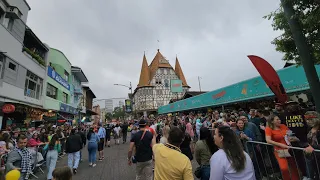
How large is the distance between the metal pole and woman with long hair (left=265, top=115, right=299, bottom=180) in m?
1.72

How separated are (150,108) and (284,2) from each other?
4852 cm

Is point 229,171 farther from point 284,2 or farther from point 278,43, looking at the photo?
point 278,43

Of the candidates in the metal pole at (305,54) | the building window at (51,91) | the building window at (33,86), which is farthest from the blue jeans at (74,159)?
the building window at (51,91)

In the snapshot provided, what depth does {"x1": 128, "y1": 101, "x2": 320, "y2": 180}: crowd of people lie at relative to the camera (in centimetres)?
190

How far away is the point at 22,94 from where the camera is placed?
13.8 metres

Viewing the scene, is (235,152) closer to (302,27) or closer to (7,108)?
(302,27)

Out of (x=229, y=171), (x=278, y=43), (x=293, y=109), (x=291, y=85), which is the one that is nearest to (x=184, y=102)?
(x=291, y=85)

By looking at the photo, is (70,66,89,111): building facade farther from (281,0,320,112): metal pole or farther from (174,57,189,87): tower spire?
(174,57,189,87): tower spire

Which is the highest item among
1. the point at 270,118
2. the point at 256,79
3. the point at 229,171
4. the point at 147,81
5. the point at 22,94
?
the point at 147,81

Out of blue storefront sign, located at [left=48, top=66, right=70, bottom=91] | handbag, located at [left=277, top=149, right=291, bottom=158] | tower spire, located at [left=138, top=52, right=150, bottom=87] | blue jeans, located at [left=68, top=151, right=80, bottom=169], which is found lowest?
blue jeans, located at [left=68, top=151, right=80, bottom=169]

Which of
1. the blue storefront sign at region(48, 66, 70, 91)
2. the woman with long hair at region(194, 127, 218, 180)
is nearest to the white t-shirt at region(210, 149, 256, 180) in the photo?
the woman with long hair at region(194, 127, 218, 180)

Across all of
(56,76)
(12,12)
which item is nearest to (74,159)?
(12,12)

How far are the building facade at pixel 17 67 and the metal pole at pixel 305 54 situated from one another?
13.8 meters

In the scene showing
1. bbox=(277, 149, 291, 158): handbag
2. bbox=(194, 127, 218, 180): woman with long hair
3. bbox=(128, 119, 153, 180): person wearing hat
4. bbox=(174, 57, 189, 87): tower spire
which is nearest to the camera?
bbox=(194, 127, 218, 180): woman with long hair
